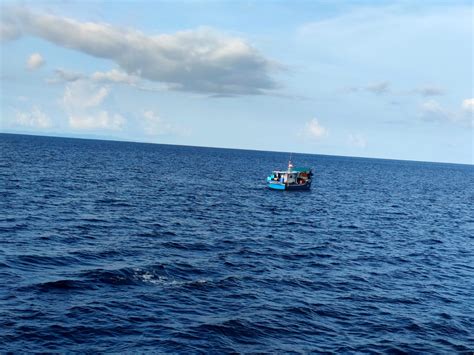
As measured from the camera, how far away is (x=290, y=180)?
304ft

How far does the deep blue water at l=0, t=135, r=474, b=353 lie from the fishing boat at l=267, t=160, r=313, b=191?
31.1 meters

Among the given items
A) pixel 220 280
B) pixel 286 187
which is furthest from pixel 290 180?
pixel 220 280

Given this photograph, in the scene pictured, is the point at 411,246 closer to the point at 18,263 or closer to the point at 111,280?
the point at 111,280

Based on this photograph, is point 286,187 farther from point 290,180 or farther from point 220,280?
point 220,280

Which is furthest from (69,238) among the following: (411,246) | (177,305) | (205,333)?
(411,246)

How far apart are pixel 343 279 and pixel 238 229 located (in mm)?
17427

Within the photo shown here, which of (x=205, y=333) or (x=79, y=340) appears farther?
(x=205, y=333)

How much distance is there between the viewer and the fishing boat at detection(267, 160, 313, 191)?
9069 centimetres

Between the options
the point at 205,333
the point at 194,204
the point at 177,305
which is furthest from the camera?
the point at 194,204

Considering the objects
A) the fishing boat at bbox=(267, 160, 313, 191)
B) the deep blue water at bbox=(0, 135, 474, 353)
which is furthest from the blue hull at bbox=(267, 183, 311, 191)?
the deep blue water at bbox=(0, 135, 474, 353)

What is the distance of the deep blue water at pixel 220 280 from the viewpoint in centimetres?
2162

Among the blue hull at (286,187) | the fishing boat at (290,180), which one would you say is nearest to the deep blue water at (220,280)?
the blue hull at (286,187)

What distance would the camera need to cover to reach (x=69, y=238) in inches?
1463

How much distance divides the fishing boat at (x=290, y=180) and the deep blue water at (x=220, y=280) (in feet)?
102
